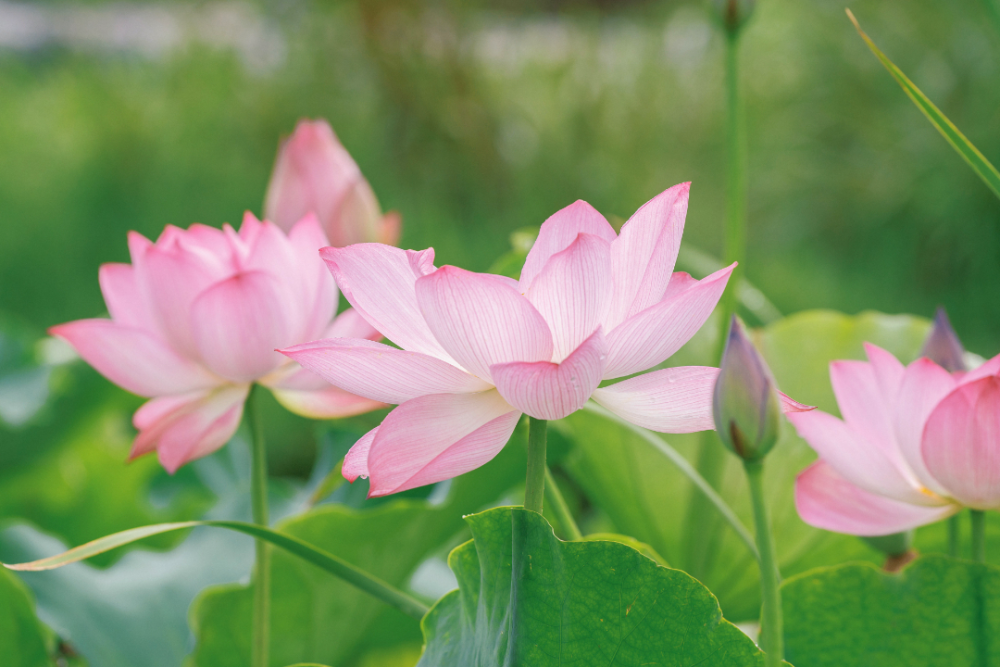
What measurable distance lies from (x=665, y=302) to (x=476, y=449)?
59 millimetres

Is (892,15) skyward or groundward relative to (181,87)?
skyward

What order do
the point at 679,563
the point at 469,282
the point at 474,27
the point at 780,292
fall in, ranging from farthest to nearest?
the point at 474,27
the point at 780,292
the point at 679,563
the point at 469,282

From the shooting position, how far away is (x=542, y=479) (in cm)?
→ 23

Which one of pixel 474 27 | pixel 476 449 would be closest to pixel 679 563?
pixel 476 449

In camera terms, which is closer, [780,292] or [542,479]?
[542,479]

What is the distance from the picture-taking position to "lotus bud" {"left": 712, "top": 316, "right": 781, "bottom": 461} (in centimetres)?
20

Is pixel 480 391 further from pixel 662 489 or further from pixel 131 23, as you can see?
pixel 131 23

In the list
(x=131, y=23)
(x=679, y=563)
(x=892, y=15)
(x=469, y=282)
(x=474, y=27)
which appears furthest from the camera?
(x=131, y=23)

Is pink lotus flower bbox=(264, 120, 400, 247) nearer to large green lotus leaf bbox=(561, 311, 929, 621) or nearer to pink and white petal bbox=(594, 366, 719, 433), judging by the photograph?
large green lotus leaf bbox=(561, 311, 929, 621)

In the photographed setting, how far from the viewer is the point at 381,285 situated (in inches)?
9.0

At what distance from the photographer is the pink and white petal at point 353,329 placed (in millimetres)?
308

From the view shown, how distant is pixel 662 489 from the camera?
0.55m

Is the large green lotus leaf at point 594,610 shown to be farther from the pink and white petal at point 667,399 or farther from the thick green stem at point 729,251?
the thick green stem at point 729,251

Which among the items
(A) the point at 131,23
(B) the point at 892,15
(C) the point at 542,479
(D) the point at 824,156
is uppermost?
(A) the point at 131,23
